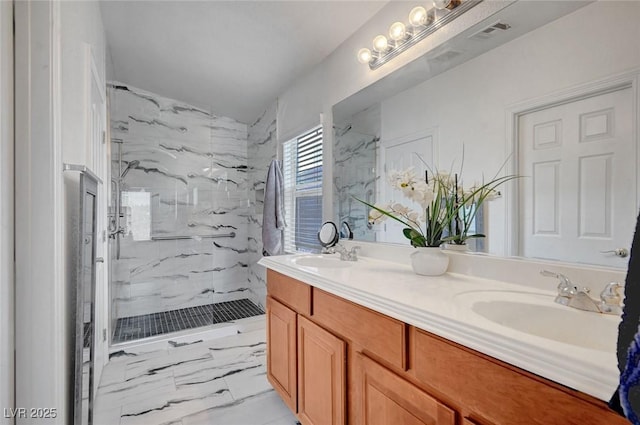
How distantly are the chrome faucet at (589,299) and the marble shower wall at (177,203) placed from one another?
11.1 ft

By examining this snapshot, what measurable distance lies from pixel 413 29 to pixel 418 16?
9 cm

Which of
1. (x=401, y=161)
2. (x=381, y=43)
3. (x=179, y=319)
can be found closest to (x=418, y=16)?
(x=381, y=43)

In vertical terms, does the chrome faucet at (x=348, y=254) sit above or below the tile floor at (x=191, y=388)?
above

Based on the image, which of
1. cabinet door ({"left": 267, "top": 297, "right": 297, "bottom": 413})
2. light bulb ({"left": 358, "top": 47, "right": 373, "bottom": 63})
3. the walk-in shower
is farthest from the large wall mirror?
the walk-in shower

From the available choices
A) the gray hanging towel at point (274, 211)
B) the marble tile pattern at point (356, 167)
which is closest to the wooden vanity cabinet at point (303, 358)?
the marble tile pattern at point (356, 167)

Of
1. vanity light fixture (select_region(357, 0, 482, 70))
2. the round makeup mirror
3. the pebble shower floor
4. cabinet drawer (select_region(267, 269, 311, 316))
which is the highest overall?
vanity light fixture (select_region(357, 0, 482, 70))

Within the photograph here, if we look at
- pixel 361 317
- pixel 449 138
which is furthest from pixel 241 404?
pixel 449 138

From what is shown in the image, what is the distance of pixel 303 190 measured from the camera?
2.83 m

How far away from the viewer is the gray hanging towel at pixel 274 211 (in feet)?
9.87

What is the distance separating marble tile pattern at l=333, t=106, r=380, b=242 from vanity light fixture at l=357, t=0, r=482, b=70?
30 centimetres

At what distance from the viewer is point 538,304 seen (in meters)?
0.91

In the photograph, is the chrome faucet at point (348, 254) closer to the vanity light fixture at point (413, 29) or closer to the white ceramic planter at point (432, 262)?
the white ceramic planter at point (432, 262)

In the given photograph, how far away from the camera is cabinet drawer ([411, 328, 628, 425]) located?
1.77 feet

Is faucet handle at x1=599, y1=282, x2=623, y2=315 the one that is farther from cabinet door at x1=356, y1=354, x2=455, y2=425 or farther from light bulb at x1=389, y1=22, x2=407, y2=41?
light bulb at x1=389, y1=22, x2=407, y2=41
